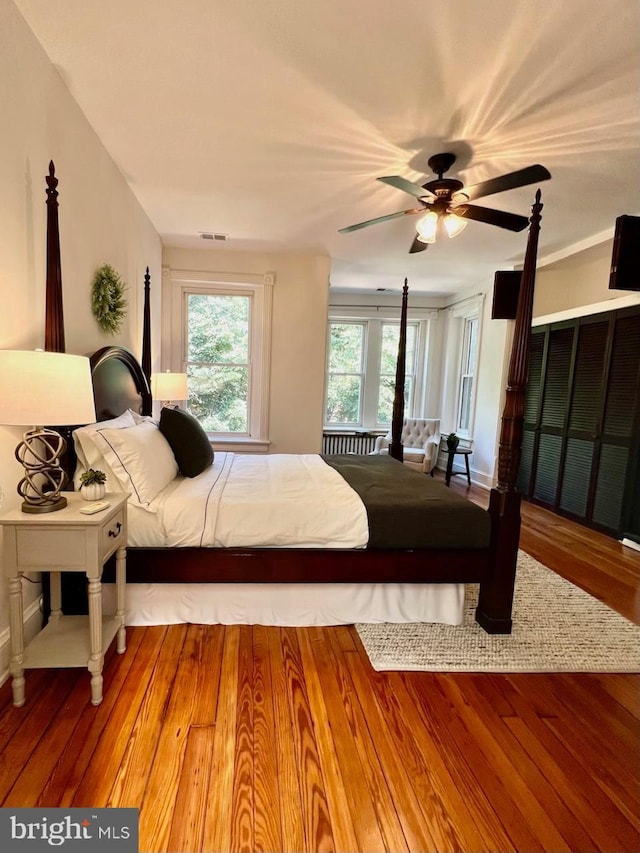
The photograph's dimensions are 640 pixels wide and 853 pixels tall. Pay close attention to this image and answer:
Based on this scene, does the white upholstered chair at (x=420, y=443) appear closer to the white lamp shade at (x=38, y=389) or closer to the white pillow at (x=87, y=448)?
the white pillow at (x=87, y=448)

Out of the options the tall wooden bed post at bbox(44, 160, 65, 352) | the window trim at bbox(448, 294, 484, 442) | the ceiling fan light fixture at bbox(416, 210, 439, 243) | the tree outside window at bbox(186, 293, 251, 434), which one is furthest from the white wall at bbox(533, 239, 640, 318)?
the tall wooden bed post at bbox(44, 160, 65, 352)

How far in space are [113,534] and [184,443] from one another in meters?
0.92

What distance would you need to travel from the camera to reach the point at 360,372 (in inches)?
258

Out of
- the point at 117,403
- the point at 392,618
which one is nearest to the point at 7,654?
the point at 117,403

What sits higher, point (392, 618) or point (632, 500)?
point (632, 500)

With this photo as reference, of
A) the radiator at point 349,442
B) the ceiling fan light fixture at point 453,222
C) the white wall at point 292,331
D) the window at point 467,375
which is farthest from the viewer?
the radiator at point 349,442

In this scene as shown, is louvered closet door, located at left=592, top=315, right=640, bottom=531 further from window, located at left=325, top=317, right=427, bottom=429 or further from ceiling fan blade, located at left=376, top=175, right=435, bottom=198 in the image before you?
window, located at left=325, top=317, right=427, bottom=429

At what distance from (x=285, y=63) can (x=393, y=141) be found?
83 cm

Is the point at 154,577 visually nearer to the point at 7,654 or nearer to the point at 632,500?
the point at 7,654

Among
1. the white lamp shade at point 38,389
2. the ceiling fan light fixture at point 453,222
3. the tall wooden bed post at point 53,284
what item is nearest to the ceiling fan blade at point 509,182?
the ceiling fan light fixture at point 453,222

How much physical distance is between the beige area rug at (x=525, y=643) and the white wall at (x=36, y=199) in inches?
69.5

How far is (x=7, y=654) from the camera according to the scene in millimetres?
1713

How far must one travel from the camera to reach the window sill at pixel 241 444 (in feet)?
16.1

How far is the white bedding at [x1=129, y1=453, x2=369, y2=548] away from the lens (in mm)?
2006
